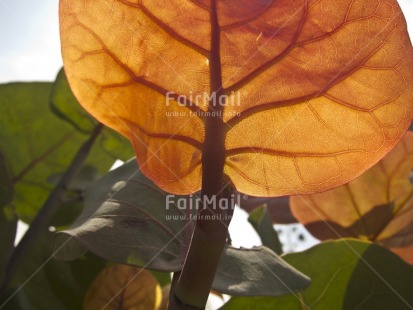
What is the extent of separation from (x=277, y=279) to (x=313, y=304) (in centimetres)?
9

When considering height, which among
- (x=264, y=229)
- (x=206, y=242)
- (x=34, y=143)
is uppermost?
(x=34, y=143)

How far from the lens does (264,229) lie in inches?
23.0

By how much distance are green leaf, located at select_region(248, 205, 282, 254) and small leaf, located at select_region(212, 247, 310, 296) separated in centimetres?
16

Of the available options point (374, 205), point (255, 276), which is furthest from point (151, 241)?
point (374, 205)

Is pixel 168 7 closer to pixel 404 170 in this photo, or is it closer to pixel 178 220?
pixel 178 220

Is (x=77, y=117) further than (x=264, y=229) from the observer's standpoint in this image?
Yes

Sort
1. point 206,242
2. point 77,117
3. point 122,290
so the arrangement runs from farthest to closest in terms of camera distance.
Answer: point 77,117 < point 122,290 < point 206,242

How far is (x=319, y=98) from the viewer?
31cm

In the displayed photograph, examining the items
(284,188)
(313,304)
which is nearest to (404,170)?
(313,304)

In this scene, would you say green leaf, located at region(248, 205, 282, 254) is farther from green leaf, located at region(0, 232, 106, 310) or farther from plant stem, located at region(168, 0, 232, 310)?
plant stem, located at region(168, 0, 232, 310)

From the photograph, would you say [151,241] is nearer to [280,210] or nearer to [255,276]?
[255,276]

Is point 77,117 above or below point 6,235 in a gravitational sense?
above

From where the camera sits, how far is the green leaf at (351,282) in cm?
45

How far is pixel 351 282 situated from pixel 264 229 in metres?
0.14
